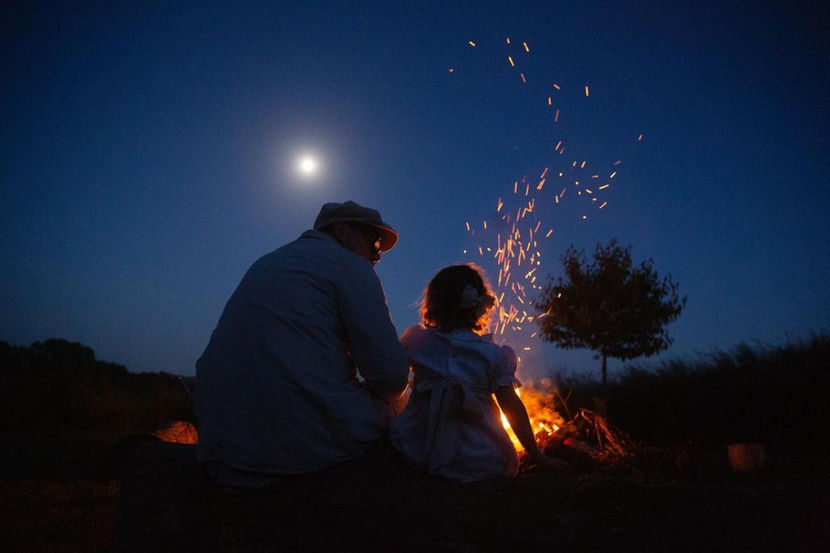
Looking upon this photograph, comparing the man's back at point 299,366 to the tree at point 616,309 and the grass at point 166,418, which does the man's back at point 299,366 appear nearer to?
the grass at point 166,418

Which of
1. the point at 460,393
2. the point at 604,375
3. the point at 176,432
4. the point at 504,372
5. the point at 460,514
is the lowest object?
the point at 460,514

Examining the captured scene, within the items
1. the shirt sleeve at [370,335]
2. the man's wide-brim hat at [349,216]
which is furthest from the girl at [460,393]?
the man's wide-brim hat at [349,216]

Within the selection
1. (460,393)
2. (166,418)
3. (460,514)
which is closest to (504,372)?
(460,393)

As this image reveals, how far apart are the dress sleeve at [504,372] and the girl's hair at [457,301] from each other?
32 centimetres

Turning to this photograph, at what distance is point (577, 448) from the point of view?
5.64 meters

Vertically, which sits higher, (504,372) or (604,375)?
(604,375)

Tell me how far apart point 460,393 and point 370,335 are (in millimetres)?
634

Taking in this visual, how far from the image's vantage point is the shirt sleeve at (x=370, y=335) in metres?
2.14

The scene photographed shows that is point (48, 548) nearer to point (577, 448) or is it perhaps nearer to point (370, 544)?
point (370, 544)

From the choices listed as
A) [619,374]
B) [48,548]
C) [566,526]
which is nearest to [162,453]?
[566,526]

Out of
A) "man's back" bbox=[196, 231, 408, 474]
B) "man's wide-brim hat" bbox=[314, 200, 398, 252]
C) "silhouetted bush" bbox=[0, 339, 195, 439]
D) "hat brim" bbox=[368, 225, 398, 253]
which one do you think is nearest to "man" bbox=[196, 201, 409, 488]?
"man's back" bbox=[196, 231, 408, 474]

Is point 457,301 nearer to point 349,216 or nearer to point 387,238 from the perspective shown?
point 387,238

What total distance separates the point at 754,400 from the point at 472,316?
1141cm

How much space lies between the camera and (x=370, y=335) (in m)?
2.13
